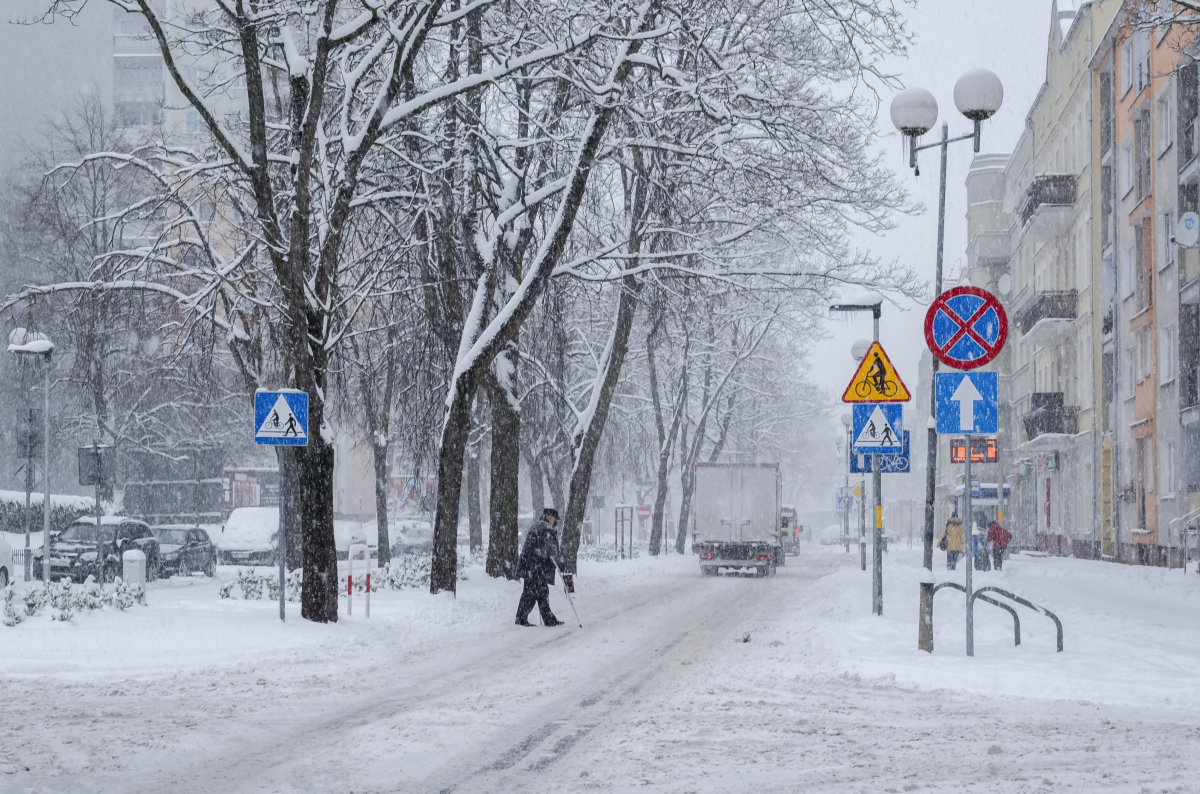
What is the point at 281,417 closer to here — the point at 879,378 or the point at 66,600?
the point at 66,600

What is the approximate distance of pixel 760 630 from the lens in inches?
722

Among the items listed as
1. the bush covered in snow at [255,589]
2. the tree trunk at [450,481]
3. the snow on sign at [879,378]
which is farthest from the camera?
the tree trunk at [450,481]

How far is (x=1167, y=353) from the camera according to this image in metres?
37.1

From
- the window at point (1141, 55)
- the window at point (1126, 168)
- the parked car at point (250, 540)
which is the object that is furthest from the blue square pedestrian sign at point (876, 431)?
the parked car at point (250, 540)

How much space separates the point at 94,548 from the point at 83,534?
4.33 feet

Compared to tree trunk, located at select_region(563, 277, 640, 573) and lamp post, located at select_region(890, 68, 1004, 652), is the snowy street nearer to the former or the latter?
lamp post, located at select_region(890, 68, 1004, 652)

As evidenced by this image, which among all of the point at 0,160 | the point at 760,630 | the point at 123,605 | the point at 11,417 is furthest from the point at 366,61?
the point at 0,160

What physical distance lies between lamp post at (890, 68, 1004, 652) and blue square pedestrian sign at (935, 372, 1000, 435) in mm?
1712

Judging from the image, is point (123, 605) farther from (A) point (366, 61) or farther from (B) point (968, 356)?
(B) point (968, 356)

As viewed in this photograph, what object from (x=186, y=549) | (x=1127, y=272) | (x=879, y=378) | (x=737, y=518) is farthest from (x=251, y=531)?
(x=879, y=378)

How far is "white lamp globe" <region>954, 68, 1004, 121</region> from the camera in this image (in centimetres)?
1673

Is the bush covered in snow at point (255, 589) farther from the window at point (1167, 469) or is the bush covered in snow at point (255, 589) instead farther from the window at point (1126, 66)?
the window at point (1126, 66)

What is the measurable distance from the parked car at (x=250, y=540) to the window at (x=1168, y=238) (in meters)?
25.8

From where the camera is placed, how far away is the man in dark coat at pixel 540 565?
60.7ft
